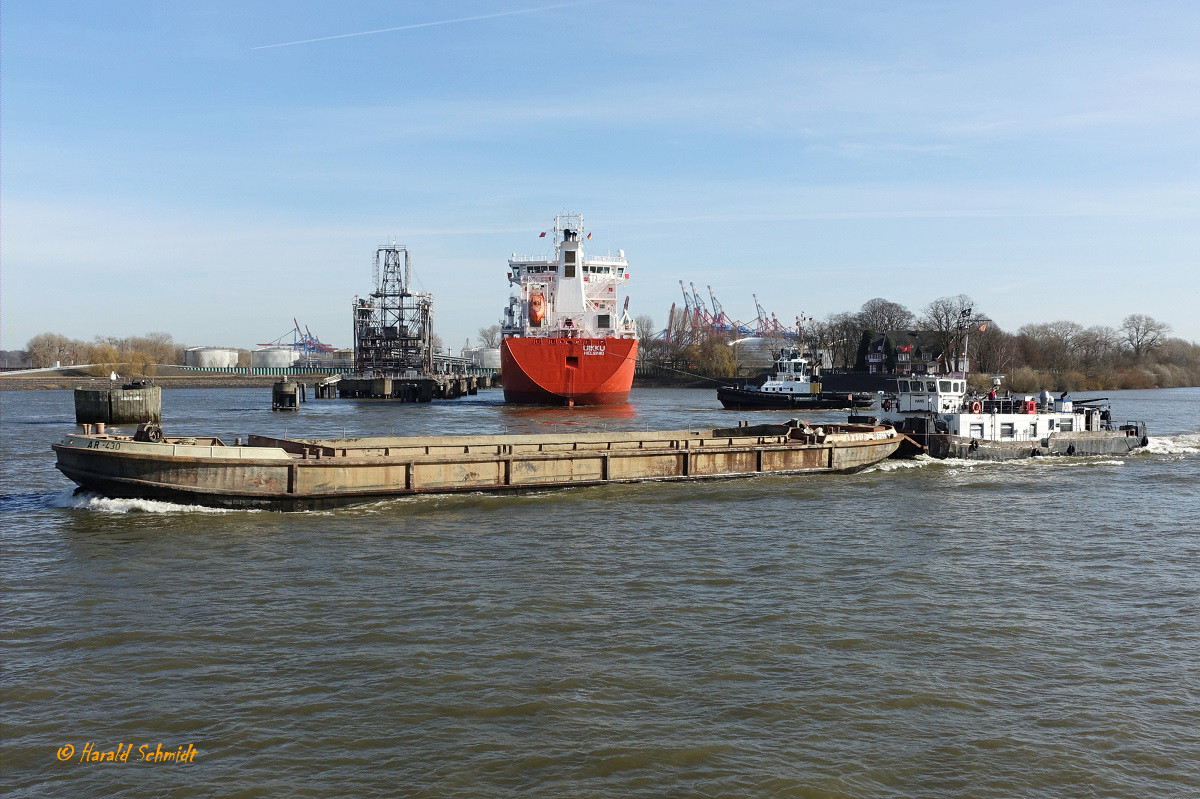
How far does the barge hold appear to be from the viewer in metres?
21.7

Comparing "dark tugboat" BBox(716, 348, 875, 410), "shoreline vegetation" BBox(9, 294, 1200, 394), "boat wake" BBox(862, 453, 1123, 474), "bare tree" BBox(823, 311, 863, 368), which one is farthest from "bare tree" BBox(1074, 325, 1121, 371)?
"boat wake" BBox(862, 453, 1123, 474)

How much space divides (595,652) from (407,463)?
A: 40.7 ft

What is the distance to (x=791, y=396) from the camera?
75438 millimetres

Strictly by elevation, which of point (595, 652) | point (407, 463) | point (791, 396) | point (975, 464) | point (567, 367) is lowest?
point (595, 652)

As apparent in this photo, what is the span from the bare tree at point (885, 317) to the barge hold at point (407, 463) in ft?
403

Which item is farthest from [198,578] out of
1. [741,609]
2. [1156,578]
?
[1156,578]

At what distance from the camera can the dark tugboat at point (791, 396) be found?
2982 inches

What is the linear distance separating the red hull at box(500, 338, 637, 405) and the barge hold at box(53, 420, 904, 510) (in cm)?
3188

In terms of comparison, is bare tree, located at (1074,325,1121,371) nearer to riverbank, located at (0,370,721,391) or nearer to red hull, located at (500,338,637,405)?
riverbank, located at (0,370,721,391)

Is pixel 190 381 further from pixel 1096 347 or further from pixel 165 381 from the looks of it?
pixel 1096 347

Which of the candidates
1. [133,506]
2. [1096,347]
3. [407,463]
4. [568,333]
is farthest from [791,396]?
[1096,347]

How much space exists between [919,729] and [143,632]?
1110 centimetres

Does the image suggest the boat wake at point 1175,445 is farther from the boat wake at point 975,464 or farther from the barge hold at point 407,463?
the barge hold at point 407,463

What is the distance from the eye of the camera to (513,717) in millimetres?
10578
